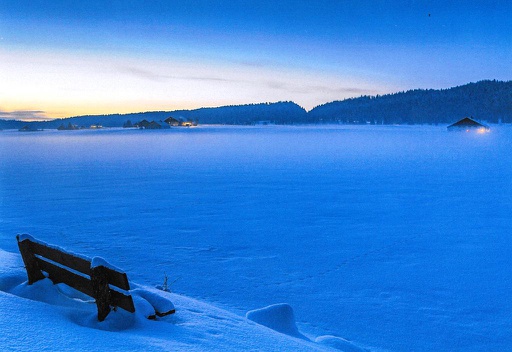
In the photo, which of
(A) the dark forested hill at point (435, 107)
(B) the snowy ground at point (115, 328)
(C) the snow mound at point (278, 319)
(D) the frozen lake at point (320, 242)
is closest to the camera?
(B) the snowy ground at point (115, 328)

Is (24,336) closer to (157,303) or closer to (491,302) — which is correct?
(157,303)

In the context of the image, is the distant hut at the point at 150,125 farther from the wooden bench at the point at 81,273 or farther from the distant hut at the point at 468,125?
the wooden bench at the point at 81,273

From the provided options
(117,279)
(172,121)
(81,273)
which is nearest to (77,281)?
(81,273)

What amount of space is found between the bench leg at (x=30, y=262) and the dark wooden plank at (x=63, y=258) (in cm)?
5

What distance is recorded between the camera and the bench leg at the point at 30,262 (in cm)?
478

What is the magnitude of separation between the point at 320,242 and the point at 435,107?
154 m

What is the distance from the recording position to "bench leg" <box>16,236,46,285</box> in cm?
478

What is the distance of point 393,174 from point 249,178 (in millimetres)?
6249

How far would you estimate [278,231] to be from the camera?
9.10 metres

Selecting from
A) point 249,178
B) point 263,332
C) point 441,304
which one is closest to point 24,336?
point 263,332

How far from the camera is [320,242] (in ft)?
27.3

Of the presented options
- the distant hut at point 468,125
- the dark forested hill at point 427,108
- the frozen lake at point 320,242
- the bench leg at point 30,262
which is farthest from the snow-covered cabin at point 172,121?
the bench leg at point 30,262

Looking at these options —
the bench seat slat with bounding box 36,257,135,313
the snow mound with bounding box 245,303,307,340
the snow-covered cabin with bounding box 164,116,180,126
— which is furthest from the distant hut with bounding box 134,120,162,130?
the snow mound with bounding box 245,303,307,340

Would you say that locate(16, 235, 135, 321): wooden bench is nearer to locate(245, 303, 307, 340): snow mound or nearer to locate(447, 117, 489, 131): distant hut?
locate(245, 303, 307, 340): snow mound
